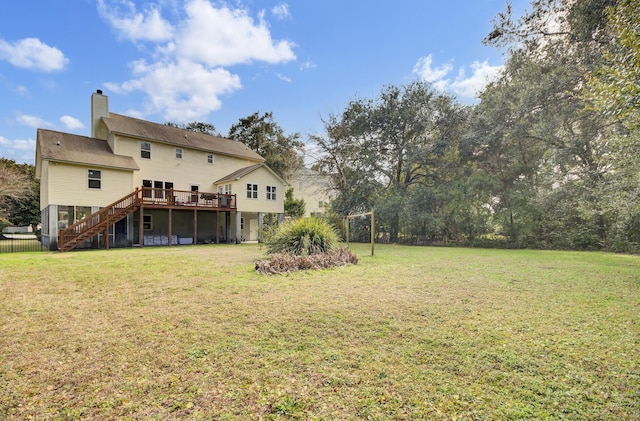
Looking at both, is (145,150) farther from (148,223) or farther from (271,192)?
(271,192)

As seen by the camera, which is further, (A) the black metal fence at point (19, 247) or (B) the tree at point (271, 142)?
(B) the tree at point (271, 142)

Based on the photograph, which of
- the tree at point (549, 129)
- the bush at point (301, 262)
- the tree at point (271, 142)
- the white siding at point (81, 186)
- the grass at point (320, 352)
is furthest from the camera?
the tree at point (271, 142)

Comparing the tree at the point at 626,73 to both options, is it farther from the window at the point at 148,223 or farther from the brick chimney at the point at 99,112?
the brick chimney at the point at 99,112

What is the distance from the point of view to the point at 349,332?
379 cm

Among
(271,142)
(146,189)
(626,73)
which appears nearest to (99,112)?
(146,189)

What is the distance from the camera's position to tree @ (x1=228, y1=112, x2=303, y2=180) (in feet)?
98.9

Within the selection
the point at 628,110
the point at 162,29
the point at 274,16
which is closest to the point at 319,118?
the point at 274,16

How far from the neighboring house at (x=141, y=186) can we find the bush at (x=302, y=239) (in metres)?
9.84

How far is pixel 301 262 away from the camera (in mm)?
8680

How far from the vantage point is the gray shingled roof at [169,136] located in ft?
60.2

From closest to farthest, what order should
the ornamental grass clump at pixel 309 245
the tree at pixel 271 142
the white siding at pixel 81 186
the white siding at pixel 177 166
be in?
1. the ornamental grass clump at pixel 309 245
2. the white siding at pixel 81 186
3. the white siding at pixel 177 166
4. the tree at pixel 271 142

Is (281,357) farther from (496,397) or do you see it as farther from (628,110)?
(628,110)

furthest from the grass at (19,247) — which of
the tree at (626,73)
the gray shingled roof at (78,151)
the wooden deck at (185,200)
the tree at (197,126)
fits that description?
the tree at (626,73)

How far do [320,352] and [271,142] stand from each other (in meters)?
28.8
